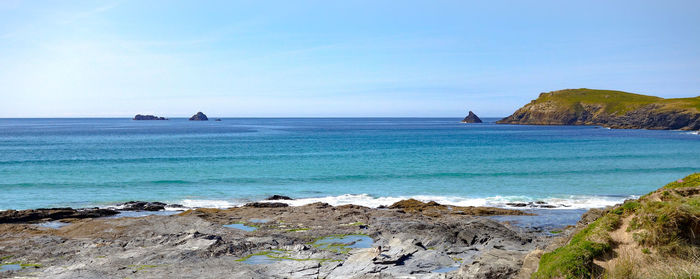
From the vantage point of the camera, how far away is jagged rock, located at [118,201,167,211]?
99.2 feet

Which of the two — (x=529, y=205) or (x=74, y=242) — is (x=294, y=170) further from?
(x=74, y=242)

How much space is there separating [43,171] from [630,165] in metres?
65.3

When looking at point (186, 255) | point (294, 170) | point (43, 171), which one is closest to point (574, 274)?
point (186, 255)

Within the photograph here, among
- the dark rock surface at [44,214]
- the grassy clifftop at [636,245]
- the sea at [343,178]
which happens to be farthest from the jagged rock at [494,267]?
the dark rock surface at [44,214]

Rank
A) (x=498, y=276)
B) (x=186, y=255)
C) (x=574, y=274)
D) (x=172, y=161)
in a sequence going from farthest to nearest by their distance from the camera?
(x=172, y=161) < (x=186, y=255) < (x=498, y=276) < (x=574, y=274)

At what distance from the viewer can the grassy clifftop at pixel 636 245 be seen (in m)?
11.4

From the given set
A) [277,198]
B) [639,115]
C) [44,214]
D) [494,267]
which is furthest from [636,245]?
[639,115]

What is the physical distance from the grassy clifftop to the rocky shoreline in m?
1.95

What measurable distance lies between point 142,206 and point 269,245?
51.9 feet

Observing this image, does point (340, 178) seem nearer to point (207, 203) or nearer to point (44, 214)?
point (207, 203)

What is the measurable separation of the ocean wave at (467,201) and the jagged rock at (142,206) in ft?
6.26

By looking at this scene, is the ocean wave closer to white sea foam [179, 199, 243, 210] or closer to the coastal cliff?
white sea foam [179, 199, 243, 210]

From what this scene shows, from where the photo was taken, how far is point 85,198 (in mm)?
34812

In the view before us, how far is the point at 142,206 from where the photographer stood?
31.2 metres
